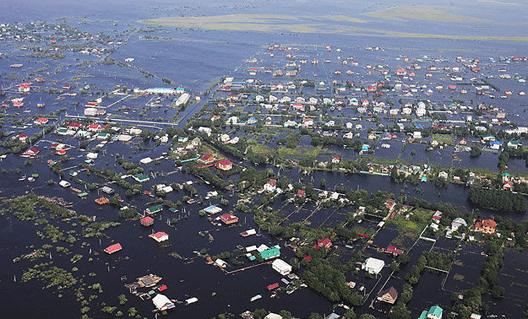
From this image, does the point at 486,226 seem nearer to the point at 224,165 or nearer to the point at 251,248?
the point at 251,248

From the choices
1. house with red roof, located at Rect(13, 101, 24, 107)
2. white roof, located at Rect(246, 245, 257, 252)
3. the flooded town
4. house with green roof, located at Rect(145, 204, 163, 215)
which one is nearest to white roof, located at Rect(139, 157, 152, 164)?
the flooded town

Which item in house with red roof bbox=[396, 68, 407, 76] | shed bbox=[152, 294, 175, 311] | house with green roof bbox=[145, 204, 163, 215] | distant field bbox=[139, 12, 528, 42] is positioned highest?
distant field bbox=[139, 12, 528, 42]

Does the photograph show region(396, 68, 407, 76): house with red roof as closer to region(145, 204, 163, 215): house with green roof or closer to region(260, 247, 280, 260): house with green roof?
region(145, 204, 163, 215): house with green roof

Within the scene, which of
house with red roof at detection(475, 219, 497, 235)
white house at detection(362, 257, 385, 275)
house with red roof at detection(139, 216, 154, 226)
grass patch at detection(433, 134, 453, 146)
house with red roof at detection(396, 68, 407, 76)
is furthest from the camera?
house with red roof at detection(396, 68, 407, 76)

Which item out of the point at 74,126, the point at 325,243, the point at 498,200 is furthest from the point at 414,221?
the point at 74,126

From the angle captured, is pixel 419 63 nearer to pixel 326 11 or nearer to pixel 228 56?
pixel 228 56

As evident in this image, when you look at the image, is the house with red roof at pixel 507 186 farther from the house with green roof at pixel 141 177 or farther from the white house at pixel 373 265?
the house with green roof at pixel 141 177
